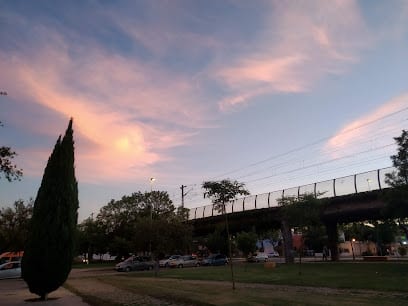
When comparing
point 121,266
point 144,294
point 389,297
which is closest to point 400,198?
point 389,297

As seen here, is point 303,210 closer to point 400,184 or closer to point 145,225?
point 400,184

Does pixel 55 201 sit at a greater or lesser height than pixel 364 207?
lesser

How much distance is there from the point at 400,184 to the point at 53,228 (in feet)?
84.2

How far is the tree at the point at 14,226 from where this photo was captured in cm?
6169

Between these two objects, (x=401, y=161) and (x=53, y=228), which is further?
(x=401, y=161)

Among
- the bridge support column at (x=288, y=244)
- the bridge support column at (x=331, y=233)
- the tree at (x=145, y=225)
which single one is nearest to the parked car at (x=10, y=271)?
the tree at (x=145, y=225)

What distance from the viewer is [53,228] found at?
20.5 metres

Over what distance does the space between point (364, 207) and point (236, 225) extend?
26593 mm

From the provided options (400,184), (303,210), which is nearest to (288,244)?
(303,210)

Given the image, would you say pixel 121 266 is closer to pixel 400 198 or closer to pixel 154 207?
pixel 154 207

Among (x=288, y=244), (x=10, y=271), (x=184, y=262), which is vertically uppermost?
(x=288, y=244)

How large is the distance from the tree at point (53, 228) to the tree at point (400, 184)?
2378 cm

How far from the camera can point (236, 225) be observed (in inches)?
2985

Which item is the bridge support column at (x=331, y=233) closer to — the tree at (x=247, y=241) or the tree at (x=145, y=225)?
the tree at (x=247, y=241)
